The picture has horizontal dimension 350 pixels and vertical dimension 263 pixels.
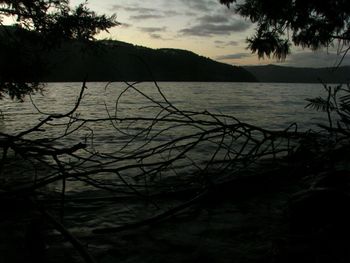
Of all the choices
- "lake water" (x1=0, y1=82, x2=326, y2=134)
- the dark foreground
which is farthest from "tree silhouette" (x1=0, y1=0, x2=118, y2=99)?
the dark foreground

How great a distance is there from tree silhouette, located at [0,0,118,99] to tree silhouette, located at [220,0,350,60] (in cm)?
459

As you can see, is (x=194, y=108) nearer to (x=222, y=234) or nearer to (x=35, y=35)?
(x=35, y=35)

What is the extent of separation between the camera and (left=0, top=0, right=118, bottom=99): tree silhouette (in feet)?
28.3

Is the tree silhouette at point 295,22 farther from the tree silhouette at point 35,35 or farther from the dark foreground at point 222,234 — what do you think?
the tree silhouette at point 35,35

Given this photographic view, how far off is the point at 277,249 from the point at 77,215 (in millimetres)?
3042

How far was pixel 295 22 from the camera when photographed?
5473 mm

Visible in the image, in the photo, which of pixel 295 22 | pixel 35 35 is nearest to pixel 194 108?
pixel 35 35

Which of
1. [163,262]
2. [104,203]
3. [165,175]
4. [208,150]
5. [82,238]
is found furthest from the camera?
[208,150]

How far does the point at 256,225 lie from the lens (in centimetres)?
536

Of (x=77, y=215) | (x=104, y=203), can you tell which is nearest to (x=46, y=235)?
(x=77, y=215)

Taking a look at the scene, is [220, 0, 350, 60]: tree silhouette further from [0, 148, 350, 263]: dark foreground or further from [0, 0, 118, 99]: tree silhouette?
[0, 0, 118, 99]: tree silhouette

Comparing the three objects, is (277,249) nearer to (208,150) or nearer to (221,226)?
(221,226)

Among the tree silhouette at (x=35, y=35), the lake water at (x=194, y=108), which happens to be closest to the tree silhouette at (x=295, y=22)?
the lake water at (x=194, y=108)

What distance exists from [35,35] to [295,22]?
6.29 meters
